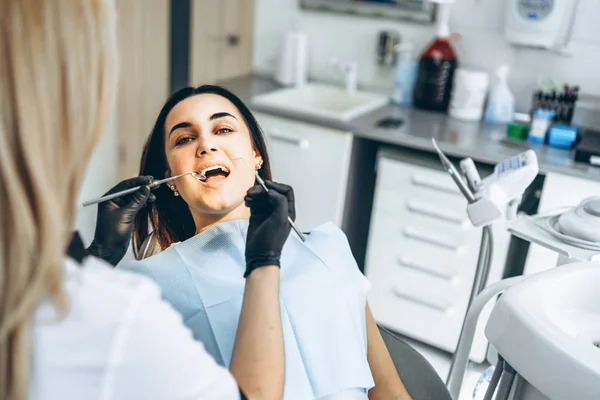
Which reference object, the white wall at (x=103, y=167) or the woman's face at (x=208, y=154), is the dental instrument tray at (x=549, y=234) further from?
the white wall at (x=103, y=167)

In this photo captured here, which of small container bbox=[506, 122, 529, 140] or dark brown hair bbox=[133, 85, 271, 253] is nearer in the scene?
dark brown hair bbox=[133, 85, 271, 253]

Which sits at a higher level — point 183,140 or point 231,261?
point 183,140

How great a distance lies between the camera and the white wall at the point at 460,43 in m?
2.46

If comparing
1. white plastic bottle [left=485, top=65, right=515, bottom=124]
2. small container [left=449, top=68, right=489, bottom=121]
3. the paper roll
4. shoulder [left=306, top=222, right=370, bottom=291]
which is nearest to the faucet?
the paper roll

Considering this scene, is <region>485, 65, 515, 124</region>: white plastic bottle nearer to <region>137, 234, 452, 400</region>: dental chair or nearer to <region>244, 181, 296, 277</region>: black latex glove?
<region>137, 234, 452, 400</region>: dental chair

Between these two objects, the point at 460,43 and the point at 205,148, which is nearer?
the point at 205,148

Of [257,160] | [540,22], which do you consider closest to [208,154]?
[257,160]

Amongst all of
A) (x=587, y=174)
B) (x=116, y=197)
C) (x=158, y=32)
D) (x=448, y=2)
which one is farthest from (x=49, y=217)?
(x=158, y=32)

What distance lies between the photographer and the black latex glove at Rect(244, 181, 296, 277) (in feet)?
3.32

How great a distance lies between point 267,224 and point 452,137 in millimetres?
1420

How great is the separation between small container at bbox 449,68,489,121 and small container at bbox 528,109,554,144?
0.29 meters

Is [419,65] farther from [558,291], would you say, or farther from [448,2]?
[558,291]

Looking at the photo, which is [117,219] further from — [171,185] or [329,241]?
[329,241]

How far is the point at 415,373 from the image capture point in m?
1.34
